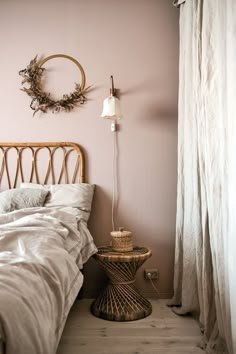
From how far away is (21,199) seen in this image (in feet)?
7.54

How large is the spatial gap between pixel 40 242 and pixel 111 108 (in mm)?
1348

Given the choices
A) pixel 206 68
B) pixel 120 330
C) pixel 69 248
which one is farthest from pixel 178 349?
pixel 206 68

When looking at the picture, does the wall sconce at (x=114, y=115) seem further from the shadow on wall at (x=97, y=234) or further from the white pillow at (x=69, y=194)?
the white pillow at (x=69, y=194)

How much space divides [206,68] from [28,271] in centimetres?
138

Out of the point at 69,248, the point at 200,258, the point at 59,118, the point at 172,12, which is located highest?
the point at 172,12

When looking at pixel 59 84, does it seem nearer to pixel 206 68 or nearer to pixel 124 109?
pixel 124 109

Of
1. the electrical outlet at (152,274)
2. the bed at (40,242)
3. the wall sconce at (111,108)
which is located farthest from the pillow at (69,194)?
the electrical outlet at (152,274)

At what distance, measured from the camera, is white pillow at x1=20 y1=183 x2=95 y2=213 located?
7.85ft

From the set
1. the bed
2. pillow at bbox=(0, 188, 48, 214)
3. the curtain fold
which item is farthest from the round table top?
the curtain fold

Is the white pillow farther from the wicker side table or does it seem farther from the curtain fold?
the curtain fold

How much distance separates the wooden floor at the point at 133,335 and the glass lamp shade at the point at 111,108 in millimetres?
1427

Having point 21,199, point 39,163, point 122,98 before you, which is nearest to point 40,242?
point 21,199

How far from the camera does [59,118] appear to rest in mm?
2676

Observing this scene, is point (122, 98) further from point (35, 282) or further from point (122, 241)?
point (35, 282)
